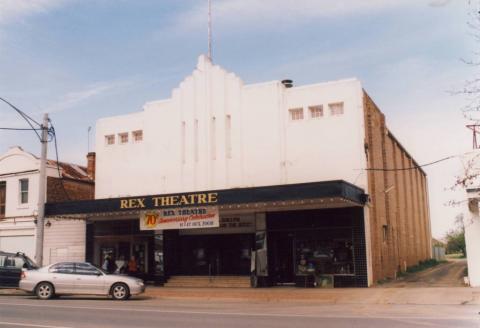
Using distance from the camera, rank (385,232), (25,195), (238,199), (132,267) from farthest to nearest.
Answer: (25,195), (385,232), (132,267), (238,199)

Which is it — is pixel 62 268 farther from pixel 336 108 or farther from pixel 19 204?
pixel 336 108

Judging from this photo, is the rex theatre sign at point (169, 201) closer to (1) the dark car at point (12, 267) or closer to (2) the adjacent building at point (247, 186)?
(2) the adjacent building at point (247, 186)

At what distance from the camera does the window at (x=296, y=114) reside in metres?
25.0

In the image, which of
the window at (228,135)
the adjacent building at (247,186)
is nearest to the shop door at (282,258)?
the adjacent building at (247,186)

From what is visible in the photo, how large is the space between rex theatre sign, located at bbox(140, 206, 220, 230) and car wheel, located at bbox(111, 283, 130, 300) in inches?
197

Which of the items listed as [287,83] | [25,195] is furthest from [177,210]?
[25,195]

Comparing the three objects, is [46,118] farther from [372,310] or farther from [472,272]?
[472,272]

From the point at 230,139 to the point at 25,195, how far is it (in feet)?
42.1

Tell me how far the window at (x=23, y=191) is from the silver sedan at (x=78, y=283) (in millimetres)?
11121

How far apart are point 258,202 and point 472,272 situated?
8588 millimetres

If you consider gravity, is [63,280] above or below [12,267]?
below

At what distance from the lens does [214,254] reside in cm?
2680

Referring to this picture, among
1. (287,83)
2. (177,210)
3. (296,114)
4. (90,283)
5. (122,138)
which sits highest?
(287,83)

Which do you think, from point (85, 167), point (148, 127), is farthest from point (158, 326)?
point (85, 167)
